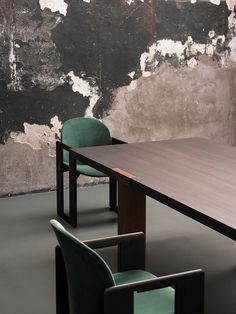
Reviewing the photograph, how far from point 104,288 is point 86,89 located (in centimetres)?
375

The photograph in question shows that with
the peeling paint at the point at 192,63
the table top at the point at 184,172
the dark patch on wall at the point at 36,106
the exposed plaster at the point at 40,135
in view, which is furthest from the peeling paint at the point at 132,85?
the table top at the point at 184,172

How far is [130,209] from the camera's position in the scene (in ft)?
11.1

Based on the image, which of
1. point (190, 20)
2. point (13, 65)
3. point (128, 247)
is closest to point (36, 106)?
point (13, 65)

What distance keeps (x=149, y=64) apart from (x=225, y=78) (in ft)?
3.37

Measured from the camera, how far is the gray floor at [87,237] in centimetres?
311

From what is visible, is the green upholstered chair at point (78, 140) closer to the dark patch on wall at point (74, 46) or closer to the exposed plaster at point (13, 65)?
the dark patch on wall at point (74, 46)

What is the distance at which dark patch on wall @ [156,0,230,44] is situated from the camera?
5.65 metres

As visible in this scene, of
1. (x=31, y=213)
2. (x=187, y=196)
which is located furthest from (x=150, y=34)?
(x=187, y=196)

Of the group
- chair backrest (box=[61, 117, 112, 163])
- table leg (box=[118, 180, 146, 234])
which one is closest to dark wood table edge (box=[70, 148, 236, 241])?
table leg (box=[118, 180, 146, 234])

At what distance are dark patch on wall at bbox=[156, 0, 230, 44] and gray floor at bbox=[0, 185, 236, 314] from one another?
6.39ft

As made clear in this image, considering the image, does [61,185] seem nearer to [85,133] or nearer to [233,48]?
[85,133]

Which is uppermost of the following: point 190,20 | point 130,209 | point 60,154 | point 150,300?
point 190,20

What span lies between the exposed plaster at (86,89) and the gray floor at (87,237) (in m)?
0.96

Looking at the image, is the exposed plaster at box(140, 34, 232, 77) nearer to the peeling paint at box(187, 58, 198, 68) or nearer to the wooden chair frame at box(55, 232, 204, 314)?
the peeling paint at box(187, 58, 198, 68)
